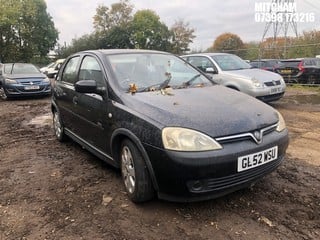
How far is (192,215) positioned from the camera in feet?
10.4

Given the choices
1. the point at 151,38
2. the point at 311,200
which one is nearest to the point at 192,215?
the point at 311,200

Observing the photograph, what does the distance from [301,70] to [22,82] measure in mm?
11306

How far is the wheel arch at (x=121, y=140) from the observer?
10.1 ft

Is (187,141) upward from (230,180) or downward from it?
upward

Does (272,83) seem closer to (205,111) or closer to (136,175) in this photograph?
(205,111)

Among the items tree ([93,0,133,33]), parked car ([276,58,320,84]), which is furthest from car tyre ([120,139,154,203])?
tree ([93,0,133,33])

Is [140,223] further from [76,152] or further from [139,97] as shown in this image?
[76,152]

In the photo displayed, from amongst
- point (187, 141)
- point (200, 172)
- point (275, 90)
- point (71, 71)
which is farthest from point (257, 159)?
point (275, 90)

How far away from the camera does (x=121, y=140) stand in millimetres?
3572

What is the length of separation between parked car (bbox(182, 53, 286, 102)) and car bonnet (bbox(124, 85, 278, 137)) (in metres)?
4.57

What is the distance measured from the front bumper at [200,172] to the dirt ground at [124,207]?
29 cm

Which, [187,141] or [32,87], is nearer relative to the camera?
[187,141]

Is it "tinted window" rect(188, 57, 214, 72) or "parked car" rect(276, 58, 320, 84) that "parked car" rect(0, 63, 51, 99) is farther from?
"parked car" rect(276, 58, 320, 84)

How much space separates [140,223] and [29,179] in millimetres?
1894
